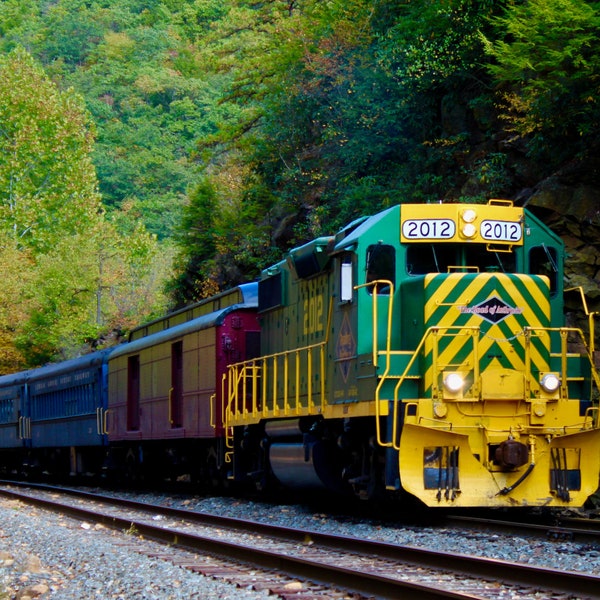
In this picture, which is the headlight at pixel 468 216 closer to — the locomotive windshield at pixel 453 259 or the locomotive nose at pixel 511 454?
the locomotive windshield at pixel 453 259

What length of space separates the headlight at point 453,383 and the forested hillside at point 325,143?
6.13m

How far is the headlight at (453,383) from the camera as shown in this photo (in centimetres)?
1049

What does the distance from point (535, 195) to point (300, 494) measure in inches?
243

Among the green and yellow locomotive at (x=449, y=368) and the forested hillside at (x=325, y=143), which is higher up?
the forested hillside at (x=325, y=143)

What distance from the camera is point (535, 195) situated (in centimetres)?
1673

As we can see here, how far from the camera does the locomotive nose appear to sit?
10.3 meters

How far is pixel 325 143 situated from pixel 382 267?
46.2 ft

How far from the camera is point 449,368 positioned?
10.8 m

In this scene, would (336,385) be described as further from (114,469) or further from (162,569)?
(114,469)

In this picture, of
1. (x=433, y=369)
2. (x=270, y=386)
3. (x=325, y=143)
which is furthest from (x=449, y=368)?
(x=325, y=143)

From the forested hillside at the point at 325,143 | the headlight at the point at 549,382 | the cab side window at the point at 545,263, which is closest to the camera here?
the headlight at the point at 549,382

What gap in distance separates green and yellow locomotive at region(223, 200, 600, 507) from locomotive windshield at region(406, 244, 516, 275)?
0.05 feet

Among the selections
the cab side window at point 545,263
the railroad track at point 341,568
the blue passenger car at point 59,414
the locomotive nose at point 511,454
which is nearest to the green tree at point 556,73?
the cab side window at point 545,263

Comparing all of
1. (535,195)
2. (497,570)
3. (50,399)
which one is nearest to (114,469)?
(50,399)
